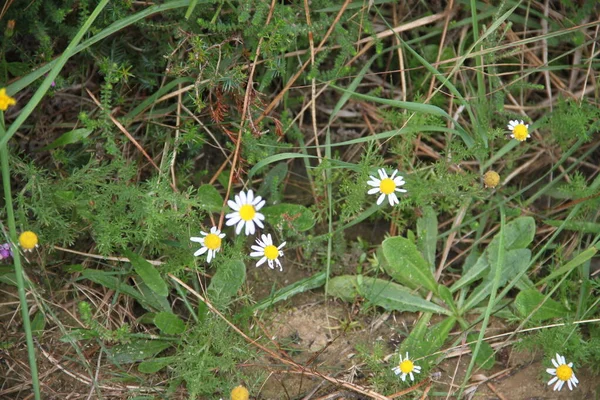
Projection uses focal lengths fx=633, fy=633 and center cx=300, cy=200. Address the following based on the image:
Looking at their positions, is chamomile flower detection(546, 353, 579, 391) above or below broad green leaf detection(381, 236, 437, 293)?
below

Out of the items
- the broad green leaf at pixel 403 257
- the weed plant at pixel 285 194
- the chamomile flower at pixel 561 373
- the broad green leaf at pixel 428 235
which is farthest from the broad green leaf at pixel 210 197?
the chamomile flower at pixel 561 373

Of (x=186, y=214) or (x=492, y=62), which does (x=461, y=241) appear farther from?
(x=186, y=214)

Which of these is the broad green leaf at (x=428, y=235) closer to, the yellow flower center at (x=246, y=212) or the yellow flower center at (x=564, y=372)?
the yellow flower center at (x=564, y=372)

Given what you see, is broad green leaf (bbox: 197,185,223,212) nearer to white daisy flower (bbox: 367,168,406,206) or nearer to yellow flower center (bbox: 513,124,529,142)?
white daisy flower (bbox: 367,168,406,206)

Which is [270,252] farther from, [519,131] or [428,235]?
[519,131]

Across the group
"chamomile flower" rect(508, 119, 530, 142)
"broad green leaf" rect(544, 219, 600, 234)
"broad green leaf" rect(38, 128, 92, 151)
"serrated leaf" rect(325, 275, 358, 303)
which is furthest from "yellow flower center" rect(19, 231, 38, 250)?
"broad green leaf" rect(544, 219, 600, 234)

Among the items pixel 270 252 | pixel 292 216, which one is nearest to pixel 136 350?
pixel 270 252
